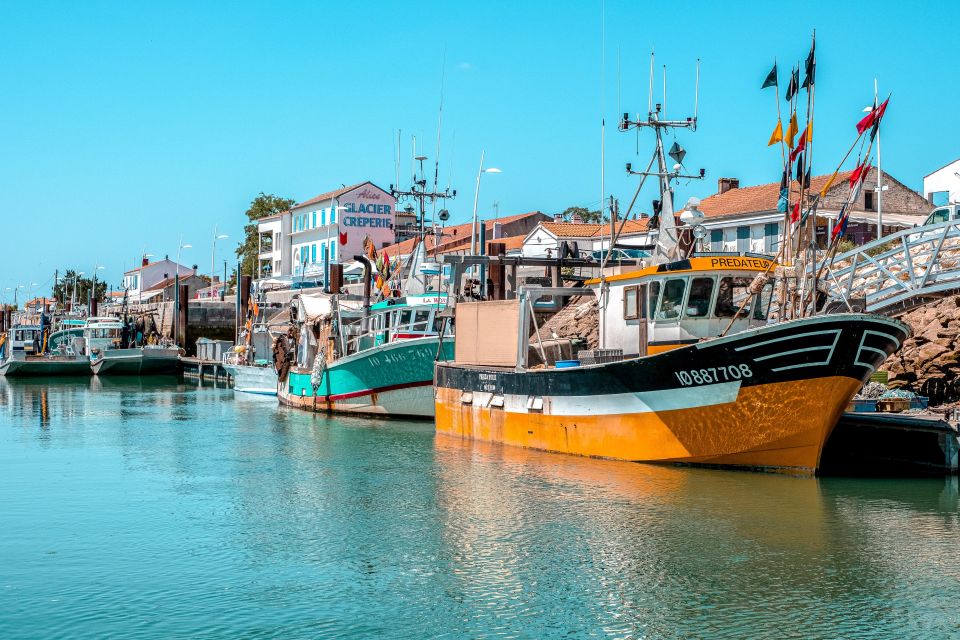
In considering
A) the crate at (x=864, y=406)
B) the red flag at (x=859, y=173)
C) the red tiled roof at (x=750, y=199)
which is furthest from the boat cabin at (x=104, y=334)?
the red flag at (x=859, y=173)

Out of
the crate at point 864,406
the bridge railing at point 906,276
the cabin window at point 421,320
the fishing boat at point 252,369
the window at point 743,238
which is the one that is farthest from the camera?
the window at point 743,238

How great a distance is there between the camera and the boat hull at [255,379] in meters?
39.1

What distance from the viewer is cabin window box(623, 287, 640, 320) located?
1864cm

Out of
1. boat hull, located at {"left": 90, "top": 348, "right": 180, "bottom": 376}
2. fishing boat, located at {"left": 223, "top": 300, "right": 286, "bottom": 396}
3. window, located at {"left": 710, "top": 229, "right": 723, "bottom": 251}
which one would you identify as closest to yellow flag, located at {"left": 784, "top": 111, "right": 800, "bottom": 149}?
fishing boat, located at {"left": 223, "top": 300, "right": 286, "bottom": 396}


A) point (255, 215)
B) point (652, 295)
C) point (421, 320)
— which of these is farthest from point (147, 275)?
point (652, 295)

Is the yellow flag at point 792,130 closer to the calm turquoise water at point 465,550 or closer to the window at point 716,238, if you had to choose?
the calm turquoise water at point 465,550

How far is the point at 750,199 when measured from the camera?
48625 mm

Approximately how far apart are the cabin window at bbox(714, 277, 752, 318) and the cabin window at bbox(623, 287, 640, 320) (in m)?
1.47

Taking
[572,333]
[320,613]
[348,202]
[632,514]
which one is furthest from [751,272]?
[348,202]

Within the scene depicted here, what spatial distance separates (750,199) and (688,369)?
33814mm

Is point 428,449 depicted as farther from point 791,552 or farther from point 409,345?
point 791,552

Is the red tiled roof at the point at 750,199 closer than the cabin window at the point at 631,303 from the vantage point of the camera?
No

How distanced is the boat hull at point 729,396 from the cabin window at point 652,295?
56.0 inches

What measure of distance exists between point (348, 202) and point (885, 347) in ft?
185
